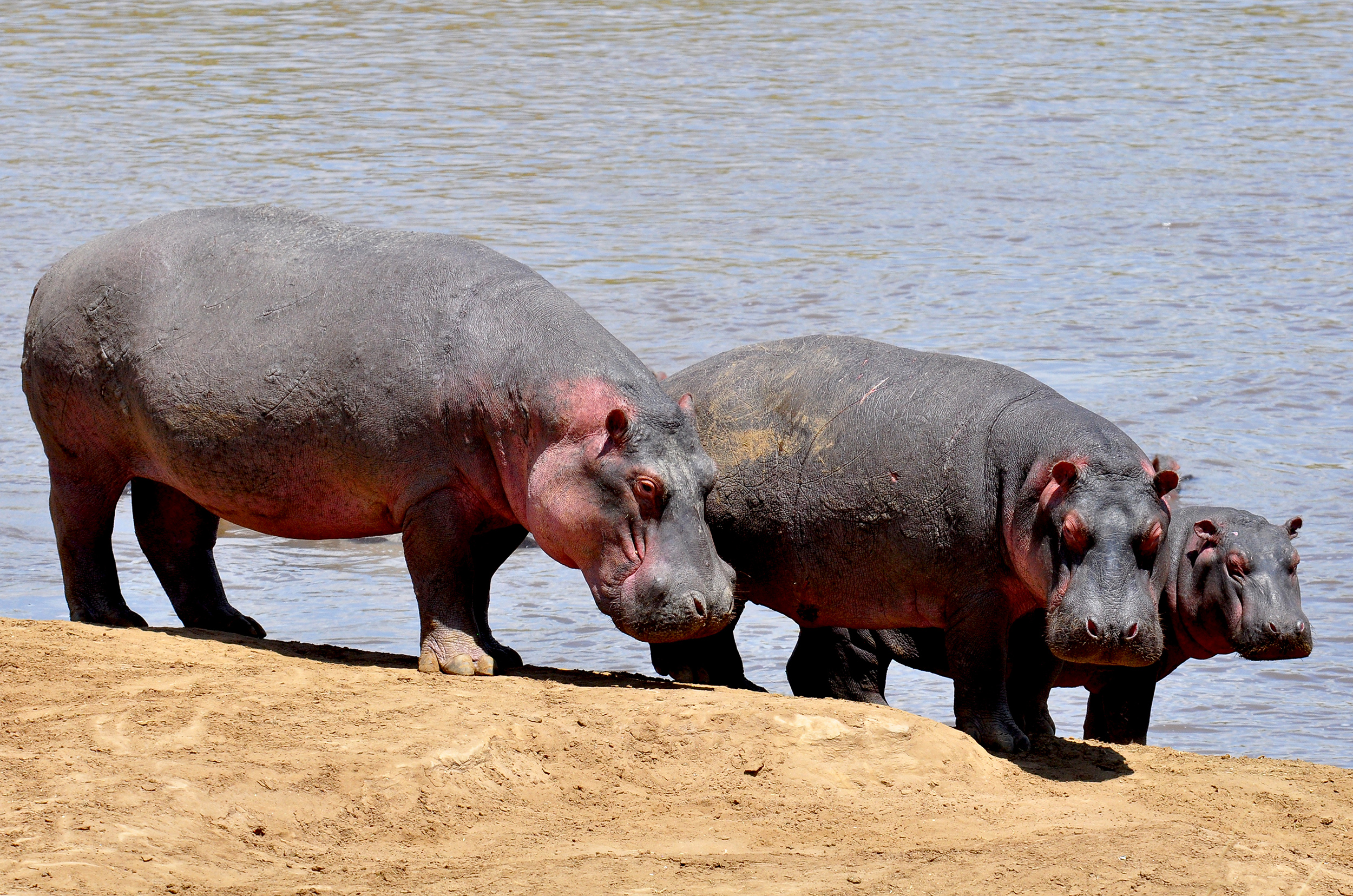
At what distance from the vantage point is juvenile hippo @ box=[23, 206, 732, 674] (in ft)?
23.4

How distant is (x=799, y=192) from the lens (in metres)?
19.1

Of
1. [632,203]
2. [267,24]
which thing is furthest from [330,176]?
[267,24]

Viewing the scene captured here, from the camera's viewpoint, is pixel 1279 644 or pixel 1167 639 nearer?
pixel 1279 644

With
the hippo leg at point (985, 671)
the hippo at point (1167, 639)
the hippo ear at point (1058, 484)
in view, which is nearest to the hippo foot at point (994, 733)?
the hippo leg at point (985, 671)

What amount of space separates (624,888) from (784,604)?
104 inches

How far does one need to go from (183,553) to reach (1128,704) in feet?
13.5

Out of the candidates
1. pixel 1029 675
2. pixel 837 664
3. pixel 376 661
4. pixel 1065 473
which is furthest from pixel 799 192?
pixel 1065 473

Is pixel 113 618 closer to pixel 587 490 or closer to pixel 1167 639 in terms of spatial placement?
pixel 587 490

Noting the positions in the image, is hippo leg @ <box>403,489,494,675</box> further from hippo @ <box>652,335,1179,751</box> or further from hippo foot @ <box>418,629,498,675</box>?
hippo @ <box>652,335,1179,751</box>

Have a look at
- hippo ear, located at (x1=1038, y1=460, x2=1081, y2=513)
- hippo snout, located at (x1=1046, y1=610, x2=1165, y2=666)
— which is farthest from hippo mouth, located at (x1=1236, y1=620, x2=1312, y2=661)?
hippo ear, located at (x1=1038, y1=460, x2=1081, y2=513)

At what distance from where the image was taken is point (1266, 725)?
8.98m

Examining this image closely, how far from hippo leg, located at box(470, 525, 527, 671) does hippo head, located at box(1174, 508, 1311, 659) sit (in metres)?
2.76

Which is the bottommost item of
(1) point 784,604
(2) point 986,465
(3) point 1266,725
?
(3) point 1266,725

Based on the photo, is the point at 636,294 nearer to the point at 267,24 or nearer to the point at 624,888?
the point at 624,888
